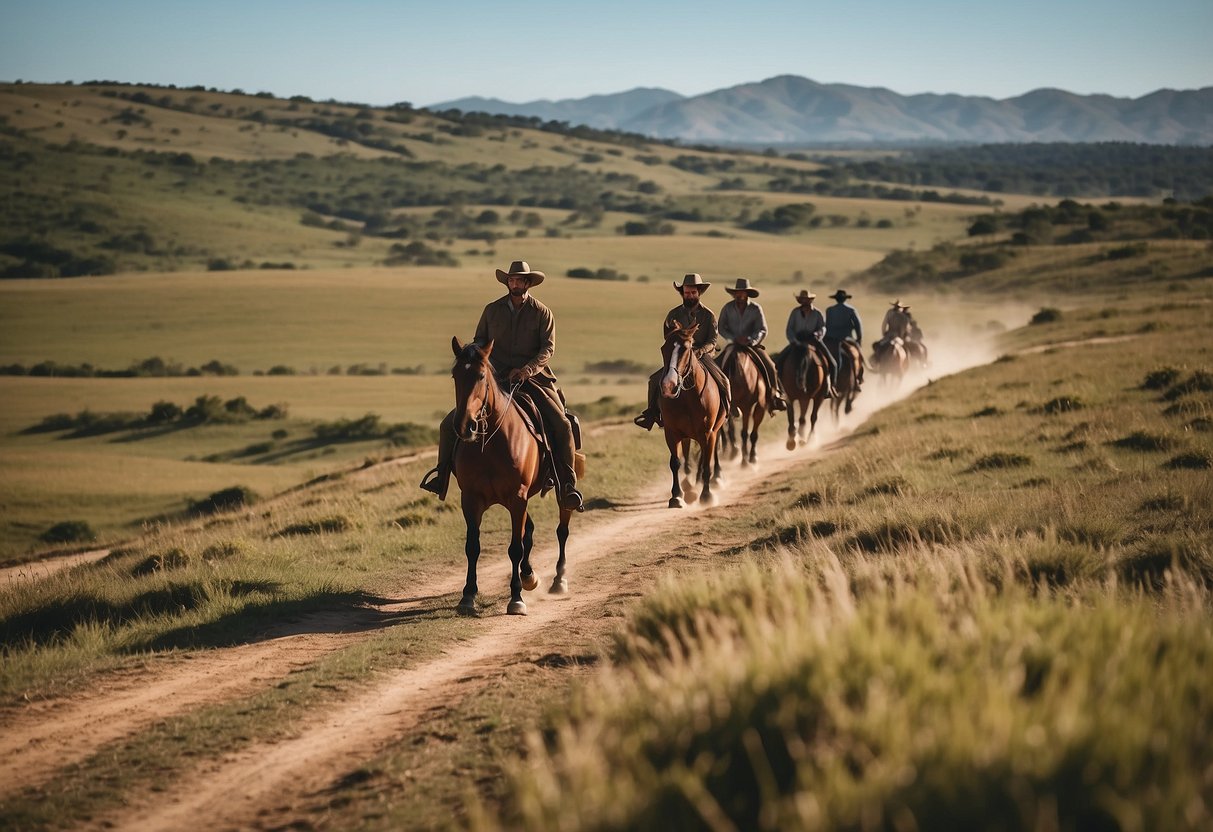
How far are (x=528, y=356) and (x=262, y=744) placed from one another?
231 inches

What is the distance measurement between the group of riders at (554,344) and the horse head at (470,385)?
26cm

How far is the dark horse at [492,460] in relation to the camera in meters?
10.8

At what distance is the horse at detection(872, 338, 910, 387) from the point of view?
3394 centimetres

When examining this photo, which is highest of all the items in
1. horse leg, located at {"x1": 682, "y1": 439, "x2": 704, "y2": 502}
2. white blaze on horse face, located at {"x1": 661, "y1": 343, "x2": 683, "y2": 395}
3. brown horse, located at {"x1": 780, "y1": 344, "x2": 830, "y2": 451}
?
white blaze on horse face, located at {"x1": 661, "y1": 343, "x2": 683, "y2": 395}

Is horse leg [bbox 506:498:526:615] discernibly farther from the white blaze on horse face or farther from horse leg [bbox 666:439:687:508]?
horse leg [bbox 666:439:687:508]

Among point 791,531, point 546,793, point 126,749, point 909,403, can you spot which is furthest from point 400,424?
point 546,793

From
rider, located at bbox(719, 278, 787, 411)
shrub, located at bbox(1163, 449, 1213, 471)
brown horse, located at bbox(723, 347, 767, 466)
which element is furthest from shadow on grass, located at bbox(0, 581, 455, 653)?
shrub, located at bbox(1163, 449, 1213, 471)

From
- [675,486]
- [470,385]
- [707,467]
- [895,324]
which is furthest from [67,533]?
[895,324]

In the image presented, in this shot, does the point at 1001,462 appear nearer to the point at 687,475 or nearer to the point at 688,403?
the point at 688,403

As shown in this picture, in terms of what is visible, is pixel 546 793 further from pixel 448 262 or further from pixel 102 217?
pixel 102 217

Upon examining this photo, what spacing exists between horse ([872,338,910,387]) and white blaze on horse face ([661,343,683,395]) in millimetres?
19076

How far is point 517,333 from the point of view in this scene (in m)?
12.3

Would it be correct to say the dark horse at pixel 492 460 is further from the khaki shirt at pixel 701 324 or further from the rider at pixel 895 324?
the rider at pixel 895 324

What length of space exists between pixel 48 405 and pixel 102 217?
96.7m
